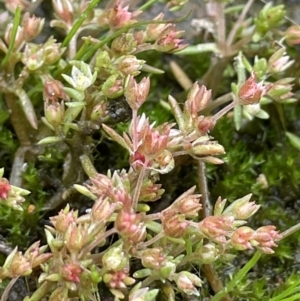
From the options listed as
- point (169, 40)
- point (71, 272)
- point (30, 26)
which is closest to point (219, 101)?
point (169, 40)

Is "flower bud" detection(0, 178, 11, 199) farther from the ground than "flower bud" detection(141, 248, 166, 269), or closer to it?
farther from the ground

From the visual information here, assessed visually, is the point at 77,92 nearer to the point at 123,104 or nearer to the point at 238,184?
the point at 123,104

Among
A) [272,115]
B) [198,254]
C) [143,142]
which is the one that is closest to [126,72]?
[143,142]

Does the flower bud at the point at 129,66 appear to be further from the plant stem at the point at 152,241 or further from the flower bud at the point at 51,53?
the plant stem at the point at 152,241

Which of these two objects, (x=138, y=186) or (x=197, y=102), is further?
(x=197, y=102)

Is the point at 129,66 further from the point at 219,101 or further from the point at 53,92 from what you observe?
the point at 219,101

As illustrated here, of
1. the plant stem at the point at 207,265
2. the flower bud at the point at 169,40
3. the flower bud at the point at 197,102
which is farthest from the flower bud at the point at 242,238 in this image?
the flower bud at the point at 169,40

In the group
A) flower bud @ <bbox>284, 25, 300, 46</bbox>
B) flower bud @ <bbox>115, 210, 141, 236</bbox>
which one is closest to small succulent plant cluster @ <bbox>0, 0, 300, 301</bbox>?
flower bud @ <bbox>115, 210, 141, 236</bbox>

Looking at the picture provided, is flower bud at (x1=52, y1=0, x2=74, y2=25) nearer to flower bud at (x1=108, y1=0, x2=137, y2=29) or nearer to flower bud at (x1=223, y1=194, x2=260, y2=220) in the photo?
flower bud at (x1=108, y1=0, x2=137, y2=29)
